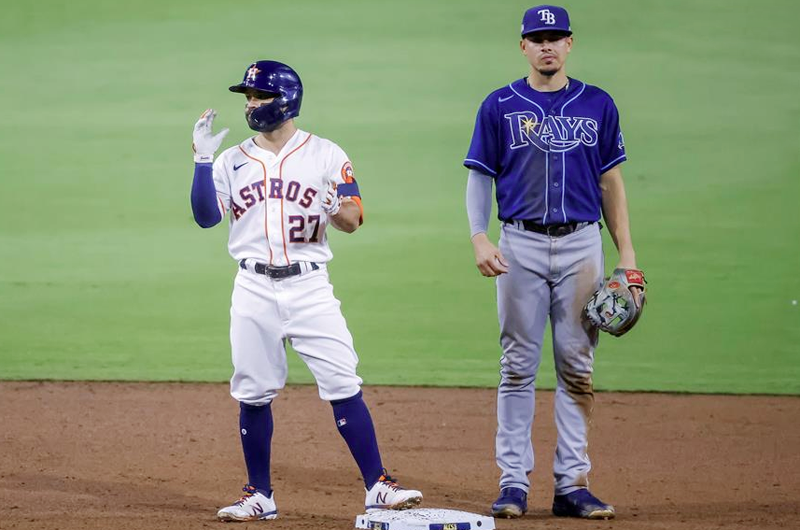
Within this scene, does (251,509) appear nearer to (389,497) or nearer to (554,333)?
(389,497)

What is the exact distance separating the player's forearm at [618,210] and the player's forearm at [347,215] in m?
0.90

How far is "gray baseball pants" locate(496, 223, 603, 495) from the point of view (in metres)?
4.34

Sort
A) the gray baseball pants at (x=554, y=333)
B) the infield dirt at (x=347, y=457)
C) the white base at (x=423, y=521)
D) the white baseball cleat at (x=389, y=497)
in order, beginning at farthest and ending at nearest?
1. the infield dirt at (x=347, y=457)
2. the gray baseball pants at (x=554, y=333)
3. the white baseball cleat at (x=389, y=497)
4. the white base at (x=423, y=521)

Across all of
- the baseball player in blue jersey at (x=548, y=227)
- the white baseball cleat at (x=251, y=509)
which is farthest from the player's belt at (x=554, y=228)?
the white baseball cleat at (x=251, y=509)

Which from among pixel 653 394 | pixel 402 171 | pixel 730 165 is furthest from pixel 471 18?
pixel 653 394

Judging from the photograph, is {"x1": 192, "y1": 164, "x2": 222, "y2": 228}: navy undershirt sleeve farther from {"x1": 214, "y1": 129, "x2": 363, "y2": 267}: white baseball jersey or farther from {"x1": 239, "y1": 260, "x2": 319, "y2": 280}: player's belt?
{"x1": 239, "y1": 260, "x2": 319, "y2": 280}: player's belt

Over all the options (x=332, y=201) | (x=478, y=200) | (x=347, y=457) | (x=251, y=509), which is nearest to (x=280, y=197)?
(x=332, y=201)

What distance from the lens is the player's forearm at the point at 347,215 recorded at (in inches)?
167

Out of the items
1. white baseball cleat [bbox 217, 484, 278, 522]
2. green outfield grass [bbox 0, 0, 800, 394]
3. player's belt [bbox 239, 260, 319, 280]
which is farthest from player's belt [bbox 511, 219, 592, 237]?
green outfield grass [bbox 0, 0, 800, 394]

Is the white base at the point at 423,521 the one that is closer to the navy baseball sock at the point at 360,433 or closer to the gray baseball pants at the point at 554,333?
the navy baseball sock at the point at 360,433

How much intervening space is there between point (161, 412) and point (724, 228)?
14.3 ft

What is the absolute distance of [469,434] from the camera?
6.10 metres

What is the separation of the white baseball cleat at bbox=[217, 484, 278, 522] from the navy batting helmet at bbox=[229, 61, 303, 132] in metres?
1.28

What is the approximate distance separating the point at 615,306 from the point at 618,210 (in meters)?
0.38
